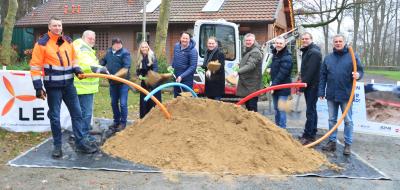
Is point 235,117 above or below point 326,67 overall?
below

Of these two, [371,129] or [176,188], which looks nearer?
[176,188]

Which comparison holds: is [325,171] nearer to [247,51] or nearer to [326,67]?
[326,67]

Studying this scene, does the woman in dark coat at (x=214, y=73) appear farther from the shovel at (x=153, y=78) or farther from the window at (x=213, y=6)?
the window at (x=213, y=6)

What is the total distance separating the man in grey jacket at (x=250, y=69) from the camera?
7.81 m

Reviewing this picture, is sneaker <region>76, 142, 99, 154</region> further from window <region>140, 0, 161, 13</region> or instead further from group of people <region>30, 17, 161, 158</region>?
window <region>140, 0, 161, 13</region>

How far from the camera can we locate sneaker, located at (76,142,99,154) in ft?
21.2

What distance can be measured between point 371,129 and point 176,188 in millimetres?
4830

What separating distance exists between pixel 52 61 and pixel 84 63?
0.92 m

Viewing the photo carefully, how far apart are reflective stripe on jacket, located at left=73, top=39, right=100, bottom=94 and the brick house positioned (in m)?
15.5

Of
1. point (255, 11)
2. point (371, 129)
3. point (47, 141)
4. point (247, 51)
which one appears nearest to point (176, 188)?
point (47, 141)

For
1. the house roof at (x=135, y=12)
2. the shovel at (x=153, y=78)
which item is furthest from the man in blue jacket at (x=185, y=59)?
the house roof at (x=135, y=12)

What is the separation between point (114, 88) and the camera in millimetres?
7746

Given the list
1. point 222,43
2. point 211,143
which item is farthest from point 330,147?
point 222,43

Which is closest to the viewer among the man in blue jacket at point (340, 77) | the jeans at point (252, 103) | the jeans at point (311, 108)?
the man in blue jacket at point (340, 77)
